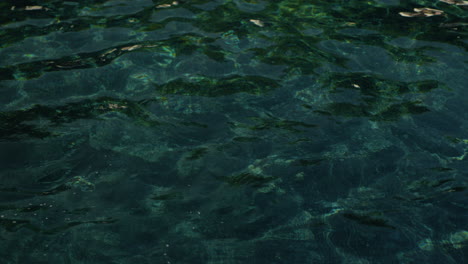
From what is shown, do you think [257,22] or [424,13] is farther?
[424,13]

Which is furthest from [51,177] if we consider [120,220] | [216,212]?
[216,212]

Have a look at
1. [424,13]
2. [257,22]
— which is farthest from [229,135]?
[424,13]

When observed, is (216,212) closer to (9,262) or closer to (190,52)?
(9,262)

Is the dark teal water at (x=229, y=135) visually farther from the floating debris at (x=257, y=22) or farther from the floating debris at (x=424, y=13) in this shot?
the floating debris at (x=424, y=13)

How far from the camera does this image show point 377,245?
4.14 m

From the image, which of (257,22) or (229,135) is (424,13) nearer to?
(257,22)

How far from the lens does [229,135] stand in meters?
5.31

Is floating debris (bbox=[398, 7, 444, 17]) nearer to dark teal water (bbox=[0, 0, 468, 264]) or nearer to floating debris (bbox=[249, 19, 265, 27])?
dark teal water (bbox=[0, 0, 468, 264])

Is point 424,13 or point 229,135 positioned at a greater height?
point 424,13

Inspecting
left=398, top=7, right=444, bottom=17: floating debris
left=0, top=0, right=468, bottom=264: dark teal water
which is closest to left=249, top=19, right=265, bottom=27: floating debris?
left=0, top=0, right=468, bottom=264: dark teal water

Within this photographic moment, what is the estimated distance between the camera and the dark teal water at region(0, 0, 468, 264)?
13.6 feet

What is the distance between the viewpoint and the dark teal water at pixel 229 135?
414 centimetres

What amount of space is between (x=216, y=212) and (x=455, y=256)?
2.30m

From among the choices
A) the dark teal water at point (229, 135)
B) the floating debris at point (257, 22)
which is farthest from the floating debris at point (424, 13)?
the floating debris at point (257, 22)
